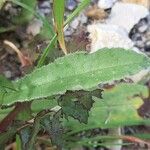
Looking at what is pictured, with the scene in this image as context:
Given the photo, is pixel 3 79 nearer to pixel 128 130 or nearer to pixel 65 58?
pixel 65 58

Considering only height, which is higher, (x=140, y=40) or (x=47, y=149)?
(x=140, y=40)

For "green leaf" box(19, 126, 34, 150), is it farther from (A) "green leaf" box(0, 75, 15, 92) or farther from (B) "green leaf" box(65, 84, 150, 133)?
(B) "green leaf" box(65, 84, 150, 133)

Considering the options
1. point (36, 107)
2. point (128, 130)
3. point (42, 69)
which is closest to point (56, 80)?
point (42, 69)

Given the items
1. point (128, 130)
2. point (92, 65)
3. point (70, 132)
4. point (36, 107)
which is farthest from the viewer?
point (128, 130)

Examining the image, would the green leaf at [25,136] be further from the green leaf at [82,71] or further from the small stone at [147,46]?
the small stone at [147,46]

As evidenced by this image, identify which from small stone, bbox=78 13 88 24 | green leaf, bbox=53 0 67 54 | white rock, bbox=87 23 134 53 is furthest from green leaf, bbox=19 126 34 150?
small stone, bbox=78 13 88 24

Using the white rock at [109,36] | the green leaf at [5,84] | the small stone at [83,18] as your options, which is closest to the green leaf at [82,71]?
the green leaf at [5,84]

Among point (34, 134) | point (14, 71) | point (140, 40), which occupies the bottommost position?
point (34, 134)
